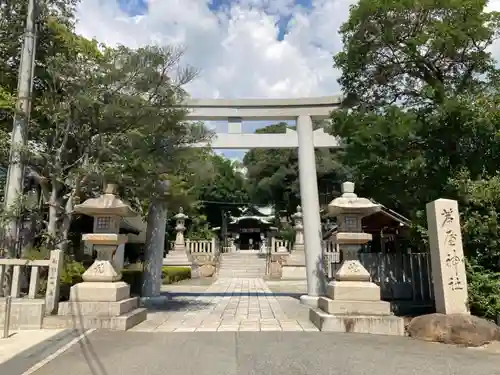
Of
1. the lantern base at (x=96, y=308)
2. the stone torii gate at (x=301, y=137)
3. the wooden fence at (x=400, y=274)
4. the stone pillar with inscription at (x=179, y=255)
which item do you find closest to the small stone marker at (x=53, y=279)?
the lantern base at (x=96, y=308)

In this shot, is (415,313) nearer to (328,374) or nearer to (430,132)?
(430,132)

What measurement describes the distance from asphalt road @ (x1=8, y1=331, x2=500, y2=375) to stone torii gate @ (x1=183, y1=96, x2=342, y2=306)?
434 cm

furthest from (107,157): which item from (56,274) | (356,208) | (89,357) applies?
(356,208)

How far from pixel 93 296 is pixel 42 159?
3.06m

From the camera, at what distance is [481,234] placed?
762cm

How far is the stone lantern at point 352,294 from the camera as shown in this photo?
7.25 metres

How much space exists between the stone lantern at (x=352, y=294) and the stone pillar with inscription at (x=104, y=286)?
3731 millimetres

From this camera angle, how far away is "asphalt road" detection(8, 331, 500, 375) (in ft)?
16.0

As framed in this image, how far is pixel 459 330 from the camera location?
6.55 m

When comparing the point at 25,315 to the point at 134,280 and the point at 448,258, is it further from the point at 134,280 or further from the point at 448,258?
the point at 448,258

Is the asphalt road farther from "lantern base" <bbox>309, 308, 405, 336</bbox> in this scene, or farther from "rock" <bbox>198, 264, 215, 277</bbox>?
"rock" <bbox>198, 264, 215, 277</bbox>

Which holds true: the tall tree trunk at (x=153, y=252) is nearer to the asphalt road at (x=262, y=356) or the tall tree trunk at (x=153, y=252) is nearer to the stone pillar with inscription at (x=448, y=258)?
the asphalt road at (x=262, y=356)

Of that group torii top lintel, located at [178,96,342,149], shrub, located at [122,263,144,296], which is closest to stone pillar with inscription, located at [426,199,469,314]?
torii top lintel, located at [178,96,342,149]

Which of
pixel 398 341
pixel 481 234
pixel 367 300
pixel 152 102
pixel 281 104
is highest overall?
pixel 281 104
